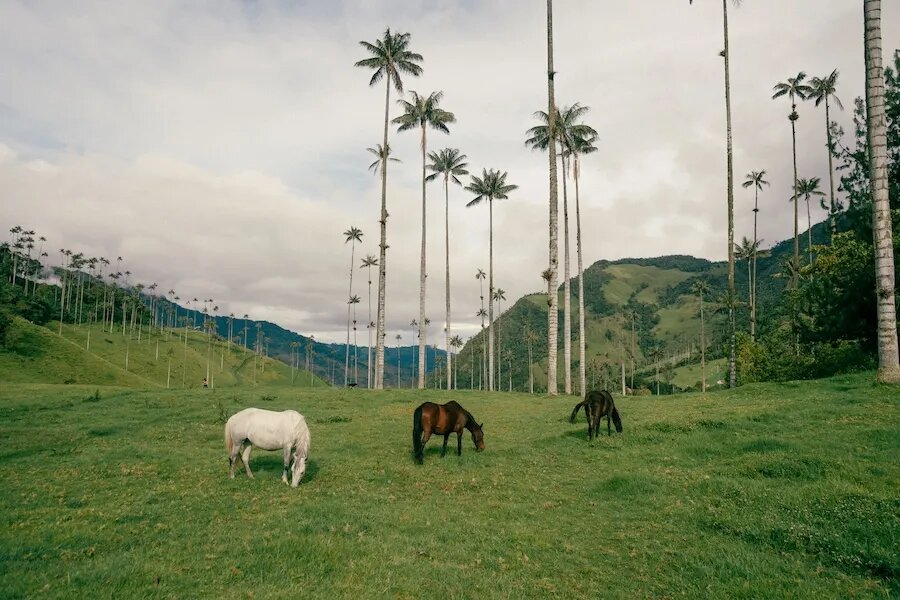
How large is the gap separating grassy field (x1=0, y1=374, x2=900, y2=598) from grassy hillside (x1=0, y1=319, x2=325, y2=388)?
88.1 meters

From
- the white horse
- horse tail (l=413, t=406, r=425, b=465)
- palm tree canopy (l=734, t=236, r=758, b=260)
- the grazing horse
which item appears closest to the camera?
the white horse

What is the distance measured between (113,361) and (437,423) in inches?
5783

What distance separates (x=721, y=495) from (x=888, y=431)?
817 cm

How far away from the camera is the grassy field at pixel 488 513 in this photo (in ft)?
27.0

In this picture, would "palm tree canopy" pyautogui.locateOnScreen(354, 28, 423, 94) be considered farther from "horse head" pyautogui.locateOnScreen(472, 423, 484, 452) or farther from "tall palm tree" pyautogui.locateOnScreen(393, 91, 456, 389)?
"horse head" pyautogui.locateOnScreen(472, 423, 484, 452)

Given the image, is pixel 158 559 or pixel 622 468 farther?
pixel 622 468

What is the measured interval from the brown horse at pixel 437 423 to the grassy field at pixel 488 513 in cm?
83

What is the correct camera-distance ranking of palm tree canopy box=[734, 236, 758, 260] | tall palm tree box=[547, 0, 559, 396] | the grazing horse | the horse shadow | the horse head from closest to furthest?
the horse shadow, the horse head, the grazing horse, tall palm tree box=[547, 0, 559, 396], palm tree canopy box=[734, 236, 758, 260]

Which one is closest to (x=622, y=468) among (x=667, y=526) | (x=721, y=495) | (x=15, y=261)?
(x=721, y=495)

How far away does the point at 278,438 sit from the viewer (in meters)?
15.3

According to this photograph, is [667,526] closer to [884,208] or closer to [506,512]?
[506,512]

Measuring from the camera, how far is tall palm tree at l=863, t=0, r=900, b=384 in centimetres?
2231

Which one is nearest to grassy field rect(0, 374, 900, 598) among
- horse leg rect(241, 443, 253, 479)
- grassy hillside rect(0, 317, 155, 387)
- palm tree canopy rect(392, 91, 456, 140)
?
horse leg rect(241, 443, 253, 479)

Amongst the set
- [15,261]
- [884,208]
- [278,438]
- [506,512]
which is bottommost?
[506,512]
